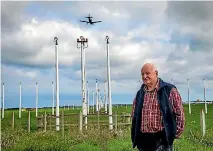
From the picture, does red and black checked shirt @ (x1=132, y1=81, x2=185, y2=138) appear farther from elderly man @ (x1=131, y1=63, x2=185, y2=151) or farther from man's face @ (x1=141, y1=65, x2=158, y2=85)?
man's face @ (x1=141, y1=65, x2=158, y2=85)

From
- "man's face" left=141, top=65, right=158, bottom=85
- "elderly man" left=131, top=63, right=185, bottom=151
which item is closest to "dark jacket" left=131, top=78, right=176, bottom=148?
"elderly man" left=131, top=63, right=185, bottom=151

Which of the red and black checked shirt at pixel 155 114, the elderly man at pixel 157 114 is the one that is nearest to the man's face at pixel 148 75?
the elderly man at pixel 157 114

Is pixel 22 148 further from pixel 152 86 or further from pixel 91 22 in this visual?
pixel 91 22

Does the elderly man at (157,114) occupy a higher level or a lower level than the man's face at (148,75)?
lower

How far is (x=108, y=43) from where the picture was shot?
3094cm

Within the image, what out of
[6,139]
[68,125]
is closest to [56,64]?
[68,125]

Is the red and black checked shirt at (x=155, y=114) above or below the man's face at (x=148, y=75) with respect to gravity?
below

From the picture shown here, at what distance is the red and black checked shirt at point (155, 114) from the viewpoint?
5.98 meters

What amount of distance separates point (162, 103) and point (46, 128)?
23.1 metres

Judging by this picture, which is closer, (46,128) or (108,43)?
(46,128)

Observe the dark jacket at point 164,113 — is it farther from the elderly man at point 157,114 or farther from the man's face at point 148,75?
the man's face at point 148,75

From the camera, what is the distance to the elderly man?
596cm

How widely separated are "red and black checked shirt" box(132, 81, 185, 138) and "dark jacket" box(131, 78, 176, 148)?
6 cm

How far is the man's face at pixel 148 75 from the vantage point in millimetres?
6016
